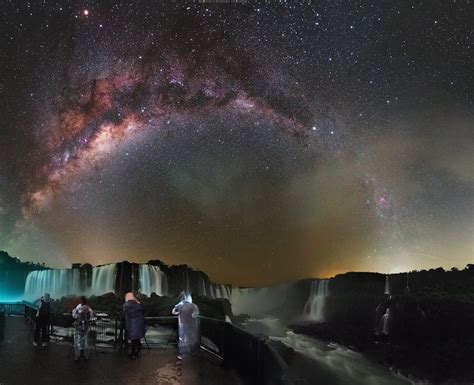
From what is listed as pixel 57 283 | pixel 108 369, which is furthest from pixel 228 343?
pixel 57 283

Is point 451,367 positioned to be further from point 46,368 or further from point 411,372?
point 46,368

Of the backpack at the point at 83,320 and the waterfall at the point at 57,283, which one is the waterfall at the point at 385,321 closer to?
the waterfall at the point at 57,283

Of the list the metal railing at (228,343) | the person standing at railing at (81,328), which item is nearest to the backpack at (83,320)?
the person standing at railing at (81,328)

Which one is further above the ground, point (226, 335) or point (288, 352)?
point (226, 335)

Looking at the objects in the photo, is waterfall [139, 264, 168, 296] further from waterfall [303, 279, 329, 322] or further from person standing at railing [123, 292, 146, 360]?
person standing at railing [123, 292, 146, 360]

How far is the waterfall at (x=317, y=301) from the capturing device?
94.5m

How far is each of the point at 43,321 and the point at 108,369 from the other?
7.09 metres

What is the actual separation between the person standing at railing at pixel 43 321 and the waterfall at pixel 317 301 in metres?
79.3

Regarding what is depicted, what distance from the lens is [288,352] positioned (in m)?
42.1

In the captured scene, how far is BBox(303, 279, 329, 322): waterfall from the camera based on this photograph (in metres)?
94.5

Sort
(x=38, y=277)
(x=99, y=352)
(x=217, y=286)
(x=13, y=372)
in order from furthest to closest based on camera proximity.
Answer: (x=217, y=286) → (x=38, y=277) → (x=99, y=352) → (x=13, y=372)

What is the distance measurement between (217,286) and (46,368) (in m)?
90.1

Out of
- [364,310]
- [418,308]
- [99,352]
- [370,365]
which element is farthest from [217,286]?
[99,352]

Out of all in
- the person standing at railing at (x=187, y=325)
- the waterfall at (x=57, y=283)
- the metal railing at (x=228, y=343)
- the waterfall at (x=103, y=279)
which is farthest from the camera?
the waterfall at (x=57, y=283)
